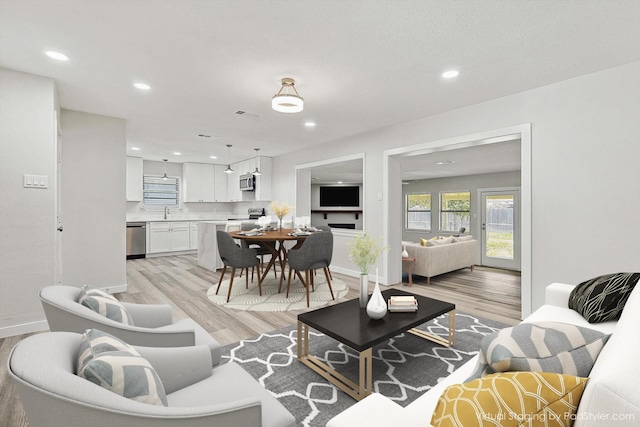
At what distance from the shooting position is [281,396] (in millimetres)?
1932

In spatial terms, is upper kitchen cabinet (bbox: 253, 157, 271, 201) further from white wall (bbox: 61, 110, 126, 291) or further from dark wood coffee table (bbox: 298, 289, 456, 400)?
dark wood coffee table (bbox: 298, 289, 456, 400)

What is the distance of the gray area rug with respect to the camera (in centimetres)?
189

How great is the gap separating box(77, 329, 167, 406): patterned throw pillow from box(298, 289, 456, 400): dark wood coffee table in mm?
1200

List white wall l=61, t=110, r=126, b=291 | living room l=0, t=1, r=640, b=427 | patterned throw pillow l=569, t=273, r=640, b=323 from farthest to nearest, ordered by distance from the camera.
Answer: white wall l=61, t=110, r=126, b=291 → living room l=0, t=1, r=640, b=427 → patterned throw pillow l=569, t=273, r=640, b=323

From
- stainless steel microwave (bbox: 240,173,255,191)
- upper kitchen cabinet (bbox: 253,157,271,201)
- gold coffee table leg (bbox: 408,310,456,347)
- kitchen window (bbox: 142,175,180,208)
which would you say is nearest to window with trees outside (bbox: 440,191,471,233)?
upper kitchen cabinet (bbox: 253,157,271,201)

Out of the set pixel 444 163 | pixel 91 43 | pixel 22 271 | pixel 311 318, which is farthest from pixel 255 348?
pixel 444 163

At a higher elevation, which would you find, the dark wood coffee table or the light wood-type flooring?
the dark wood coffee table

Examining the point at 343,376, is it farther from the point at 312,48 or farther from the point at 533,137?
the point at 533,137

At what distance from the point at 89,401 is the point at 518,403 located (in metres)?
1.05

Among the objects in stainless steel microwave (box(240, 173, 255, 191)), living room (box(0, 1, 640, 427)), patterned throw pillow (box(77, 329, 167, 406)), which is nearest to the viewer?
patterned throw pillow (box(77, 329, 167, 406))

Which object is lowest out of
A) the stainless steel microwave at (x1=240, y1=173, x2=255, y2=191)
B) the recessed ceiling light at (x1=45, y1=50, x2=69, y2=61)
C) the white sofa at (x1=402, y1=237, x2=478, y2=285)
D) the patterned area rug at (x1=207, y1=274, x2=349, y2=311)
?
the patterned area rug at (x1=207, y1=274, x2=349, y2=311)

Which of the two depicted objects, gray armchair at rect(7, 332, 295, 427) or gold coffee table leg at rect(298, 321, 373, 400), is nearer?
gray armchair at rect(7, 332, 295, 427)

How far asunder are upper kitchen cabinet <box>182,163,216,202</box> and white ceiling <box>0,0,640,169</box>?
4.23 metres

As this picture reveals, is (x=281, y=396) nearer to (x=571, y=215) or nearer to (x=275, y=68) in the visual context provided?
(x=275, y=68)
